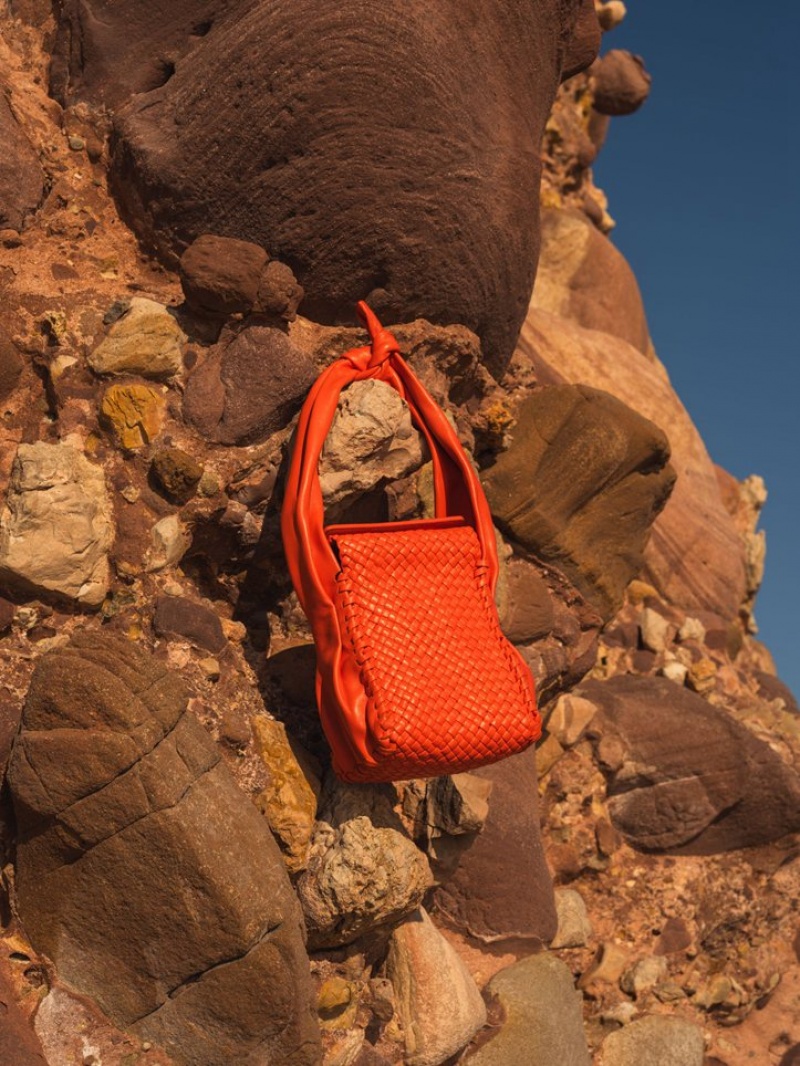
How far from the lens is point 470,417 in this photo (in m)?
4.24

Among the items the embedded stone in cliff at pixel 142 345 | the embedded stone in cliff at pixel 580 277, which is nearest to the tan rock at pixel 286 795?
the embedded stone in cliff at pixel 142 345

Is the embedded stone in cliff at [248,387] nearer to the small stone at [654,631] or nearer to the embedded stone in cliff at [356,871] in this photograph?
the embedded stone in cliff at [356,871]

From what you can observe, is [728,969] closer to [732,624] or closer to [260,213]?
[732,624]

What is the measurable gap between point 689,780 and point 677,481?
212 centimetres

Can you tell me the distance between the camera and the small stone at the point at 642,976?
4.28 meters

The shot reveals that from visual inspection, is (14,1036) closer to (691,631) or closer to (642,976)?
(642,976)

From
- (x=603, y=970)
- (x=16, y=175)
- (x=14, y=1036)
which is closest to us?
(x=14, y=1036)

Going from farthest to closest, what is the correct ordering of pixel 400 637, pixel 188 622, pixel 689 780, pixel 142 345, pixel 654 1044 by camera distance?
pixel 689 780
pixel 654 1044
pixel 142 345
pixel 188 622
pixel 400 637

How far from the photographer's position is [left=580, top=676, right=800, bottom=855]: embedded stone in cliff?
4.63 meters

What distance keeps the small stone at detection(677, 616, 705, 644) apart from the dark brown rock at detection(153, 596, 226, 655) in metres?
2.81

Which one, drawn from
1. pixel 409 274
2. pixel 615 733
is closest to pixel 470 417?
pixel 409 274

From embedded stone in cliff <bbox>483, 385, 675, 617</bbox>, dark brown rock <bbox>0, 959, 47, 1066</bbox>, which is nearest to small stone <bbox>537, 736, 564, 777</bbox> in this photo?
embedded stone in cliff <bbox>483, 385, 675, 617</bbox>

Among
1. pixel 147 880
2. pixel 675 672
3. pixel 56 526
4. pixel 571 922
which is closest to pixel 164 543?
pixel 56 526

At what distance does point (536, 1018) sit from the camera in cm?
369
